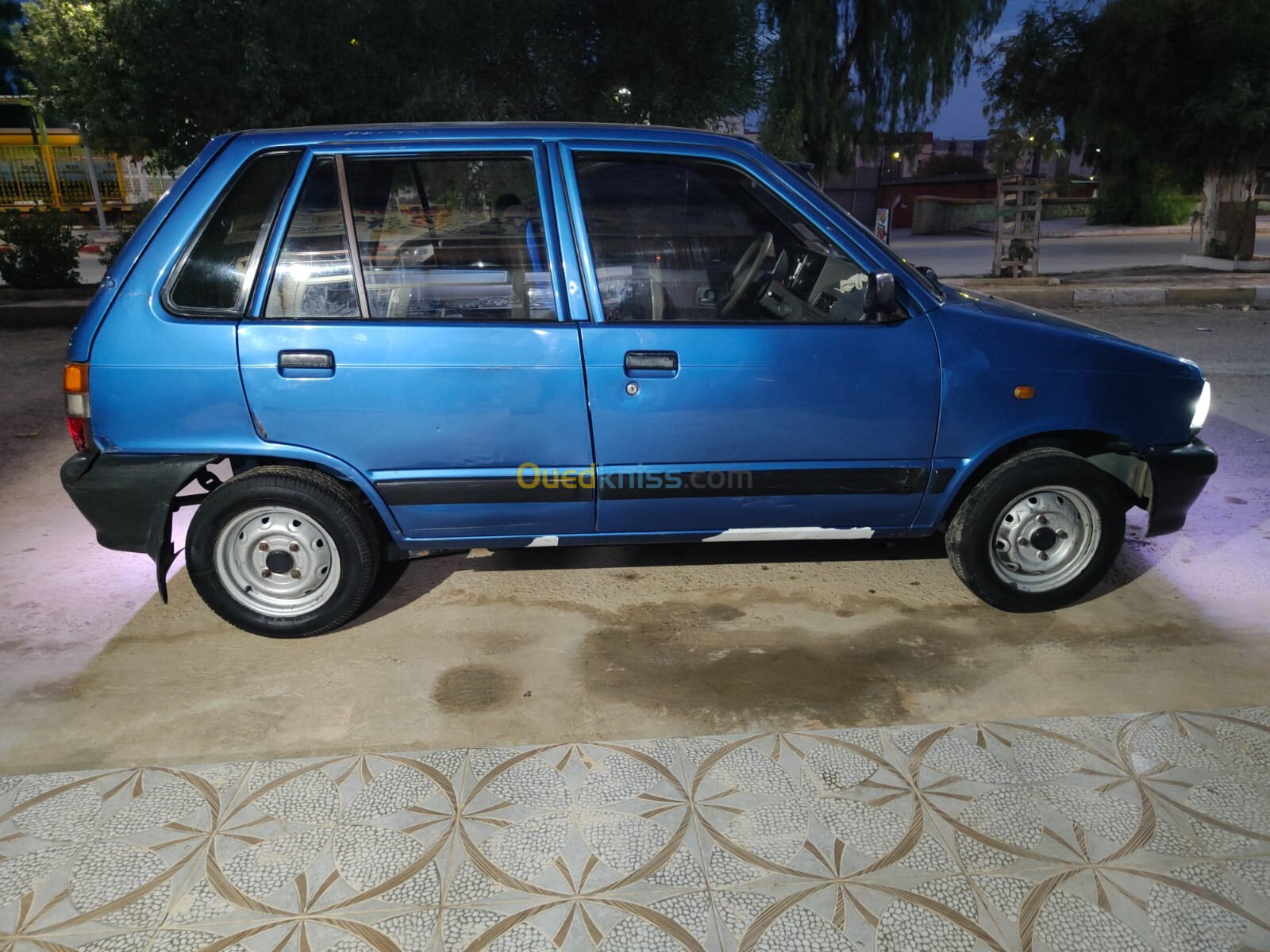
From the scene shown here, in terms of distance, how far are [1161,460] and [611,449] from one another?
7.03ft

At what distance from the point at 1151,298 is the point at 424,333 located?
11348mm

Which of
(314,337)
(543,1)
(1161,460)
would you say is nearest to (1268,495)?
(1161,460)

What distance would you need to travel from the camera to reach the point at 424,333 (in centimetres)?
306

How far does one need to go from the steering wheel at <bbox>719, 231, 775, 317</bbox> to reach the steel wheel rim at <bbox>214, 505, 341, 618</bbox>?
1811 millimetres

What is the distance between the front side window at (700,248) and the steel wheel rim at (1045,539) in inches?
41.3

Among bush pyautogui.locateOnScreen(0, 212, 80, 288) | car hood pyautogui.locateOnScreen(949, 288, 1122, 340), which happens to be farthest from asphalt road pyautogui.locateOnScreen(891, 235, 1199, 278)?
bush pyautogui.locateOnScreen(0, 212, 80, 288)

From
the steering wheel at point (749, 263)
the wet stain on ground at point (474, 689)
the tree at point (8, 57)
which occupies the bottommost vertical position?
the wet stain on ground at point (474, 689)

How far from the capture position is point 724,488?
328 cm

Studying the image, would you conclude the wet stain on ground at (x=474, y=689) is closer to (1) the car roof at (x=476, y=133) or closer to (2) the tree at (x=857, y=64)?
(1) the car roof at (x=476, y=133)

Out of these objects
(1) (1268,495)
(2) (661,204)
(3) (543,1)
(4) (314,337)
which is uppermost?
(3) (543,1)

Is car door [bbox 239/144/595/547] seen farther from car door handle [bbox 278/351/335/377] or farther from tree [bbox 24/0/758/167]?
tree [bbox 24/0/758/167]

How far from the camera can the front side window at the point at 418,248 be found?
3.07m

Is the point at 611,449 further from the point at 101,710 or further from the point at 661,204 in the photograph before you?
the point at 101,710

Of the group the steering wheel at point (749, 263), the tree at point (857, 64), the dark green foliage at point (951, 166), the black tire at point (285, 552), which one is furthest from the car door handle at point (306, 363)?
the dark green foliage at point (951, 166)
